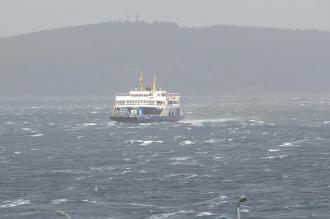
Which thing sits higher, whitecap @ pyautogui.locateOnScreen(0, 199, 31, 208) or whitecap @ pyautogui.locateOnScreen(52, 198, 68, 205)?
whitecap @ pyautogui.locateOnScreen(52, 198, 68, 205)

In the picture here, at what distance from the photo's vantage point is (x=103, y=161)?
134 meters

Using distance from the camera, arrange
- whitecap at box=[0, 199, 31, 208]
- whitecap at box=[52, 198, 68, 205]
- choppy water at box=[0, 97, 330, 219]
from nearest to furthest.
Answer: choppy water at box=[0, 97, 330, 219]
whitecap at box=[0, 199, 31, 208]
whitecap at box=[52, 198, 68, 205]

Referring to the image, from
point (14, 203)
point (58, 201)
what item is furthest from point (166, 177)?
point (14, 203)

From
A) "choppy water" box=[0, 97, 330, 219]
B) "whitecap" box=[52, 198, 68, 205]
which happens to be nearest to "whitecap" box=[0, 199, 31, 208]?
"choppy water" box=[0, 97, 330, 219]

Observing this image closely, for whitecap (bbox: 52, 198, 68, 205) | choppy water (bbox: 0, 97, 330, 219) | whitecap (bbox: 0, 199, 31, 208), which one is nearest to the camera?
choppy water (bbox: 0, 97, 330, 219)

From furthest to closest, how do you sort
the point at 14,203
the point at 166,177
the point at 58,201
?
the point at 166,177 < the point at 58,201 < the point at 14,203

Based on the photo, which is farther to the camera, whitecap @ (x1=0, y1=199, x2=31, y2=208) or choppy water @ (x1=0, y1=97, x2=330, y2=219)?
whitecap @ (x1=0, y1=199, x2=31, y2=208)

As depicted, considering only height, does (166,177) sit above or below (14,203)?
above

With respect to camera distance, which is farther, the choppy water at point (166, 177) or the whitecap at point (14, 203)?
the whitecap at point (14, 203)

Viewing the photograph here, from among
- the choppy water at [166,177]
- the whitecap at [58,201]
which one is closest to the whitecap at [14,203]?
the choppy water at [166,177]

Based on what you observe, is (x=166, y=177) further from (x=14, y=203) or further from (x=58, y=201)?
(x=14, y=203)

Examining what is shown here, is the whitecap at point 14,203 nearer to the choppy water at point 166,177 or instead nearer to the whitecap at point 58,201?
the choppy water at point 166,177

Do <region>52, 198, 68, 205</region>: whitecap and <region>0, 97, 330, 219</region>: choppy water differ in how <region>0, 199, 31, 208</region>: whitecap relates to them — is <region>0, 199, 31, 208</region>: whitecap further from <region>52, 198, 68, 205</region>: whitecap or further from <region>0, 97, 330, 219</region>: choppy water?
<region>52, 198, 68, 205</region>: whitecap

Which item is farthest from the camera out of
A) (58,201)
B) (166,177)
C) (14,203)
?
(166,177)
